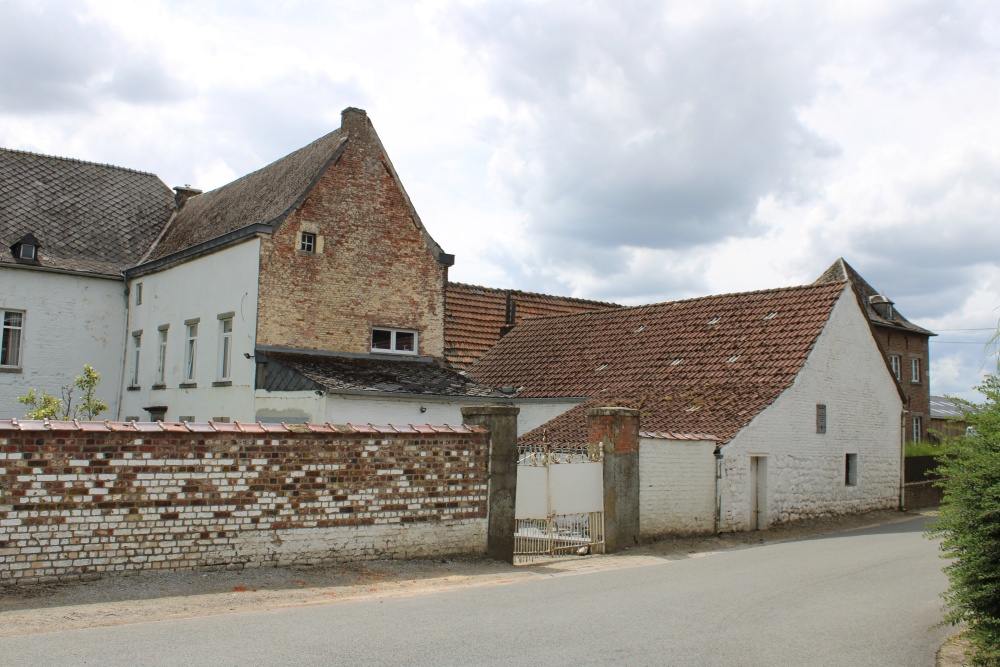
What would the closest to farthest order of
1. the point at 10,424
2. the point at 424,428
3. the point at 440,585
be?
the point at 10,424, the point at 440,585, the point at 424,428

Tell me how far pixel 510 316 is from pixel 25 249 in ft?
50.6

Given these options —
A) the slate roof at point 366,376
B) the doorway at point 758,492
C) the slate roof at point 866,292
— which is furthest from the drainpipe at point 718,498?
the slate roof at point 866,292

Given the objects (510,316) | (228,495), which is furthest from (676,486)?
(510,316)

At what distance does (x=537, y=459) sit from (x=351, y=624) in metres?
6.62

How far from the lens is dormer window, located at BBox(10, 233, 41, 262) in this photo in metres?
26.5

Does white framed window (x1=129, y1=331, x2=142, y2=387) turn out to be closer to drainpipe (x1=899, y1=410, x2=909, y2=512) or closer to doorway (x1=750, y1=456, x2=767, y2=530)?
doorway (x1=750, y1=456, x2=767, y2=530)

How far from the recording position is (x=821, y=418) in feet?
73.3

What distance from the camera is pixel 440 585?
1170 centimetres

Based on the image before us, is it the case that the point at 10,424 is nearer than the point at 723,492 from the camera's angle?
Yes

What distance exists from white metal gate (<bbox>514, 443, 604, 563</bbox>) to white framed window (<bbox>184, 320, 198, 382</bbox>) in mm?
12468

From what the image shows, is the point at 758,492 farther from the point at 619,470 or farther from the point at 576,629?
the point at 576,629

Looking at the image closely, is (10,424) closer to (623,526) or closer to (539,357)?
(623,526)

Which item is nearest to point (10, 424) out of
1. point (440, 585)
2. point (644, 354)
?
point (440, 585)

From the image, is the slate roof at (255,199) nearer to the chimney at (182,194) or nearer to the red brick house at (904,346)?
the chimney at (182,194)
